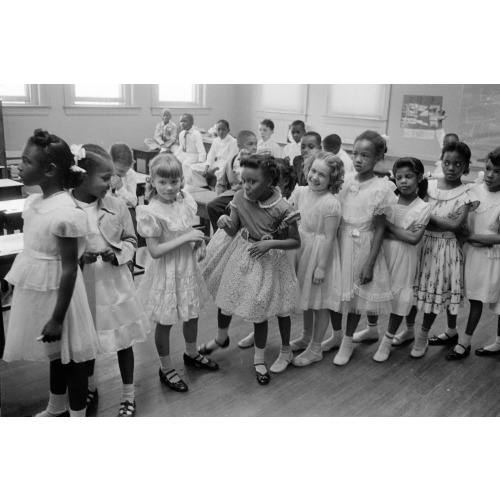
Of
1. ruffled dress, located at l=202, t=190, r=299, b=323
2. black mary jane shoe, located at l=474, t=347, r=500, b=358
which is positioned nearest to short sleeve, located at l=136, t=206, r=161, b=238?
ruffled dress, located at l=202, t=190, r=299, b=323

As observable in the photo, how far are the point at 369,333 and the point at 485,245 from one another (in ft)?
2.99

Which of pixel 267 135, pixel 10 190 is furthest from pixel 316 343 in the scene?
pixel 10 190

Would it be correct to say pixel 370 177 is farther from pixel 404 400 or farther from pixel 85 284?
pixel 85 284

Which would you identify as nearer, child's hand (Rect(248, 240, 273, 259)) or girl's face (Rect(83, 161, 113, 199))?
girl's face (Rect(83, 161, 113, 199))

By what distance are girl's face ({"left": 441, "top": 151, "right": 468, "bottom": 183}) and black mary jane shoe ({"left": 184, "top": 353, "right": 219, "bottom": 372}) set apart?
169cm

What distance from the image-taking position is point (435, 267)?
301 centimetres

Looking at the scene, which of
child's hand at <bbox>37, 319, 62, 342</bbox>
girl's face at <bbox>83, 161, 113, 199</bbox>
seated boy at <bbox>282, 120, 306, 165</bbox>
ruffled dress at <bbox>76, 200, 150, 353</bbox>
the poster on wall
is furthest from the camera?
the poster on wall

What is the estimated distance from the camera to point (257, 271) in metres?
2.66

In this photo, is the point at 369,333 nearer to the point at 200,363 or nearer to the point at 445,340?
the point at 445,340

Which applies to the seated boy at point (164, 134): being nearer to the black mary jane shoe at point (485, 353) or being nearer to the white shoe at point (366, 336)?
the white shoe at point (366, 336)

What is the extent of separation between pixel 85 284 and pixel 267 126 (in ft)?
9.84

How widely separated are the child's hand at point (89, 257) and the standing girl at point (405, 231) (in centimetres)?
165

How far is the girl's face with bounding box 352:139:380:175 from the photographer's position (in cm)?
279

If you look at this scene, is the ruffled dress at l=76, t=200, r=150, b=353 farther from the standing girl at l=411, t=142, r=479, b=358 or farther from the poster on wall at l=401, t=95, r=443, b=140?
the poster on wall at l=401, t=95, r=443, b=140
